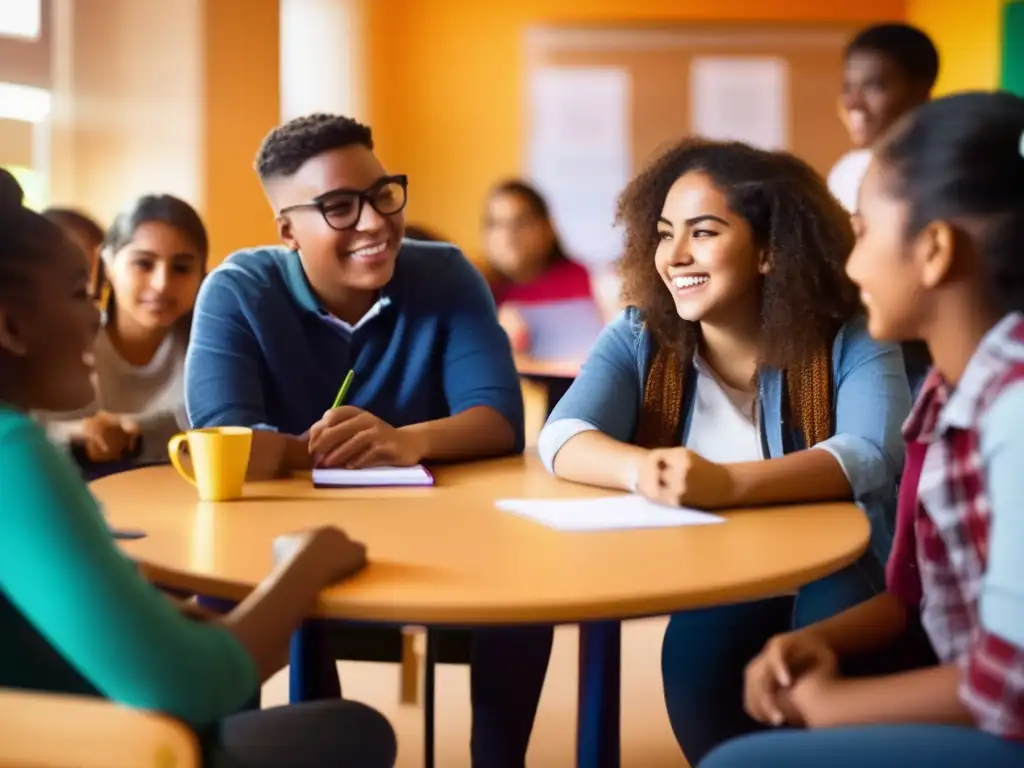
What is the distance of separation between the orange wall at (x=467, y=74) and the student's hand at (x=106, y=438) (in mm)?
4529

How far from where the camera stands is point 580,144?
7.02m

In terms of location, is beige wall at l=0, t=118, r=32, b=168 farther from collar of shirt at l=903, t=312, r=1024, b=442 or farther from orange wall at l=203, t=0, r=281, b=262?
collar of shirt at l=903, t=312, r=1024, b=442

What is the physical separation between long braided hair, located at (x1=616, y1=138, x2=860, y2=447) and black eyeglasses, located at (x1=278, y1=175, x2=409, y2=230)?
0.48 m

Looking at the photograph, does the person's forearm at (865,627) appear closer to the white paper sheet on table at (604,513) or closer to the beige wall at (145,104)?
the white paper sheet on table at (604,513)

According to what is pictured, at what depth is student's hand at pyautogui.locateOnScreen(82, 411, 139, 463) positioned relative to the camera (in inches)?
100

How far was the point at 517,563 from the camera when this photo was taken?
1.21 metres

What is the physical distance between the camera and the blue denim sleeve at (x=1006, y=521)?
36.1 inches

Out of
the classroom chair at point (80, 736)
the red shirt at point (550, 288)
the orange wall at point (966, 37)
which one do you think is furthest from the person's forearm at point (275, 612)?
the orange wall at point (966, 37)

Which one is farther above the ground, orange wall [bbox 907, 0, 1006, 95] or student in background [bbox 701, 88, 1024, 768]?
orange wall [bbox 907, 0, 1006, 95]

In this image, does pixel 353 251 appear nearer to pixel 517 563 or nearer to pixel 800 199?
pixel 800 199

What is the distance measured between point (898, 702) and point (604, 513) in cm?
49

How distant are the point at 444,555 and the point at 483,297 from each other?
971 mm

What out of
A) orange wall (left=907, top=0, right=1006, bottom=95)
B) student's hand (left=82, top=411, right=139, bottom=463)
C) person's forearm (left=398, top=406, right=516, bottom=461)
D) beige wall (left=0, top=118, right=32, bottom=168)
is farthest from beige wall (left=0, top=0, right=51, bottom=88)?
orange wall (left=907, top=0, right=1006, bottom=95)

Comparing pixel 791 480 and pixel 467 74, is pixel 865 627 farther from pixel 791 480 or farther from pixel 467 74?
pixel 467 74
